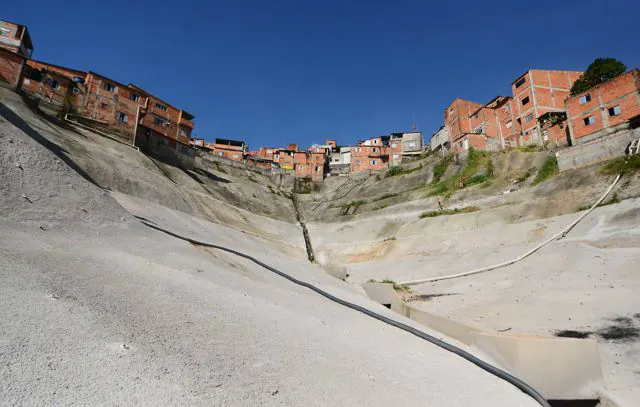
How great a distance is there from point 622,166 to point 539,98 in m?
26.3

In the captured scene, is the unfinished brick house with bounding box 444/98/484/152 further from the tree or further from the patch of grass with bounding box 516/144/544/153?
the tree

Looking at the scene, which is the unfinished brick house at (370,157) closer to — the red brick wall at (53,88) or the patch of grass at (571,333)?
the red brick wall at (53,88)

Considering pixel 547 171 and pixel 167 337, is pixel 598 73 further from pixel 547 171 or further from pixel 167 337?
pixel 167 337

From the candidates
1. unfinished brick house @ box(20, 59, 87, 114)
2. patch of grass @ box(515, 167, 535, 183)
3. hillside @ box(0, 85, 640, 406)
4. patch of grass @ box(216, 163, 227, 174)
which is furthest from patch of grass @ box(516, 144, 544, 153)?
unfinished brick house @ box(20, 59, 87, 114)

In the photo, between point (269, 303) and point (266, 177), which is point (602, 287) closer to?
point (269, 303)

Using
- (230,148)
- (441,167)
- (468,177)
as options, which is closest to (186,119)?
(230,148)

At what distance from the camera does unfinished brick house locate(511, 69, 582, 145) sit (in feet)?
144

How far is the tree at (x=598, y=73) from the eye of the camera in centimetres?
4309

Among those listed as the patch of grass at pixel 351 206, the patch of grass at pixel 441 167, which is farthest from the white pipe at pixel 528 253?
the patch of grass at pixel 351 206

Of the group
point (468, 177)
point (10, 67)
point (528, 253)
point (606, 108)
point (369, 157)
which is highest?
point (369, 157)

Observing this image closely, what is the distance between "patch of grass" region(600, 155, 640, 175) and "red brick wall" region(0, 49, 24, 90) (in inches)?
1912

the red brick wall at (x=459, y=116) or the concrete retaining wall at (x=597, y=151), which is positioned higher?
the red brick wall at (x=459, y=116)

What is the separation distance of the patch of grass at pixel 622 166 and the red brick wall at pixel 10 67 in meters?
48.6

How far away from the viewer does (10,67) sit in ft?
101
